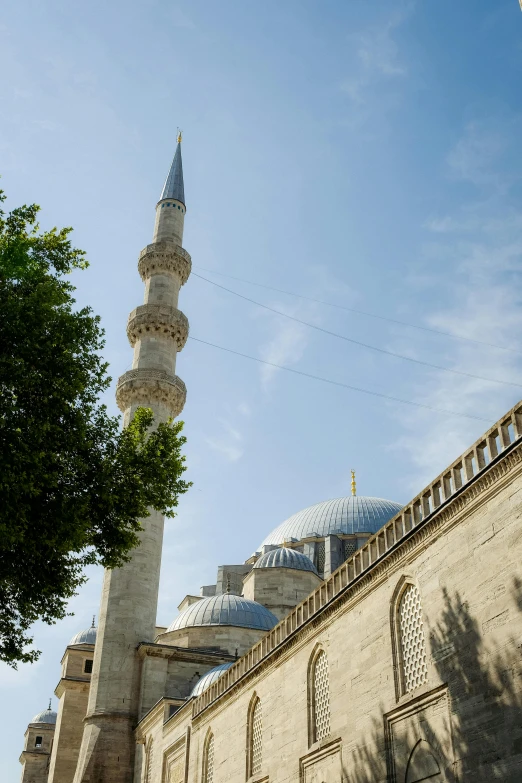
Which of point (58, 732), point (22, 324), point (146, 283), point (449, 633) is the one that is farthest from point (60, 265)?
point (58, 732)

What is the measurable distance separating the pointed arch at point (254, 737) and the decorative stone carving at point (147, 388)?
15.7 meters

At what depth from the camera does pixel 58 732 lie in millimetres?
31641

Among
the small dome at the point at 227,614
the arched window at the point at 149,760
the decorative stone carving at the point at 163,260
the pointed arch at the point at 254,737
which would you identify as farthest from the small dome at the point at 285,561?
the pointed arch at the point at 254,737

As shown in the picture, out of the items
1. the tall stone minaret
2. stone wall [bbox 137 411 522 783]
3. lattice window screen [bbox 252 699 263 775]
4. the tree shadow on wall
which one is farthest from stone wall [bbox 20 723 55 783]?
the tree shadow on wall

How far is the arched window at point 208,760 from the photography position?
61.9 ft

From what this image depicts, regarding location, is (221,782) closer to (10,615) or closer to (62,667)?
(10,615)

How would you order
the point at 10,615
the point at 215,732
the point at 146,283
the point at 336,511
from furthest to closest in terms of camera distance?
the point at 336,511 → the point at 146,283 → the point at 215,732 → the point at 10,615

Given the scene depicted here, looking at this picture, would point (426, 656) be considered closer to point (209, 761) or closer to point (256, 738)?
point (256, 738)

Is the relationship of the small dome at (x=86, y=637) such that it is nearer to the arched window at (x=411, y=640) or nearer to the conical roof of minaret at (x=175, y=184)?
the conical roof of minaret at (x=175, y=184)

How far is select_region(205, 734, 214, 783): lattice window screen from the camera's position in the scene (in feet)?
61.8

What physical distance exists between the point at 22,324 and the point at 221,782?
1178cm

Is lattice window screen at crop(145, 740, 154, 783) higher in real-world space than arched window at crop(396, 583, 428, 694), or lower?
higher

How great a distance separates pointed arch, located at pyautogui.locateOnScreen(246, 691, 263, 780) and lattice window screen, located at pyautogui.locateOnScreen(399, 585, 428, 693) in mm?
6066

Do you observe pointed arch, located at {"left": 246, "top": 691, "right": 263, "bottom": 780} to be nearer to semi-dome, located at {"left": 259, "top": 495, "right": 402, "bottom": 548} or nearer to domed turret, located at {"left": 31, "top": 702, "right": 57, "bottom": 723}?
semi-dome, located at {"left": 259, "top": 495, "right": 402, "bottom": 548}
